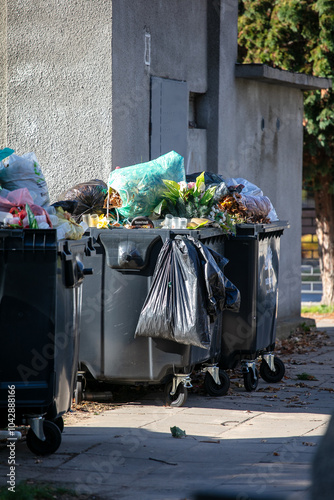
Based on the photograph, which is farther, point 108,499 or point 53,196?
point 53,196

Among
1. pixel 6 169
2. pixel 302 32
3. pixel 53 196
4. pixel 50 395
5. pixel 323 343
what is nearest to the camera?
pixel 50 395

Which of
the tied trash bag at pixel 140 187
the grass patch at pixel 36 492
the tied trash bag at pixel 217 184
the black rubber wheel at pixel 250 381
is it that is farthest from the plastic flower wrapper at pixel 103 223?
the grass patch at pixel 36 492

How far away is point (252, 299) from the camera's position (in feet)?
22.9

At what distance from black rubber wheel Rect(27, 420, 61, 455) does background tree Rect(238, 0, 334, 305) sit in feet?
33.6

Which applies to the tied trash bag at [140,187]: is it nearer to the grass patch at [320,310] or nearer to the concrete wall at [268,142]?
the concrete wall at [268,142]

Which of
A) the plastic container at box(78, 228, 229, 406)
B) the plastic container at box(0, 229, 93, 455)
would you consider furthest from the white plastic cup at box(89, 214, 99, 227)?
the plastic container at box(0, 229, 93, 455)

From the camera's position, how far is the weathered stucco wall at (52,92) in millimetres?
7820

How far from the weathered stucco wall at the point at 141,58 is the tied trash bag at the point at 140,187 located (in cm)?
117

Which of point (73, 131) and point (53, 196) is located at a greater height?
point (73, 131)

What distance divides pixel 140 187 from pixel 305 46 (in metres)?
8.62

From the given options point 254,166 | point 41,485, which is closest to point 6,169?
point 41,485

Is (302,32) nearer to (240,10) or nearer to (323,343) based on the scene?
(240,10)

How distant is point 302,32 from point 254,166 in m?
4.46

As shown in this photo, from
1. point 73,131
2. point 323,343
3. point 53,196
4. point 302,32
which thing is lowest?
point 323,343
